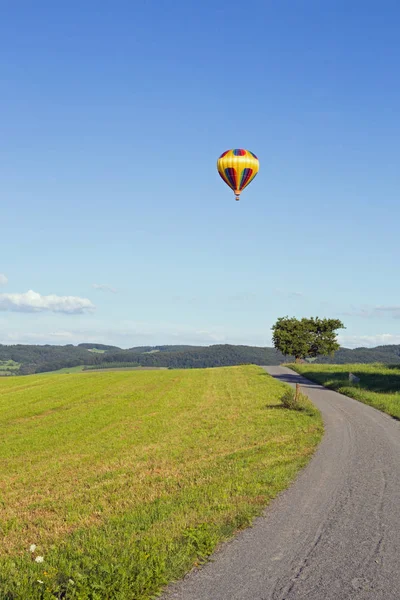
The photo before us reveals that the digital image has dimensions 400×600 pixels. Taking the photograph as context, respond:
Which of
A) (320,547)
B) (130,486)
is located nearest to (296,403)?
(130,486)

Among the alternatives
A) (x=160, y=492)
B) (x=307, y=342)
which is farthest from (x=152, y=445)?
(x=307, y=342)

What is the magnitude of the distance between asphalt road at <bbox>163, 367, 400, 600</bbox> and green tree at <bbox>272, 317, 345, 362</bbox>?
3283 inches

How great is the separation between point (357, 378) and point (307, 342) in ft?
149

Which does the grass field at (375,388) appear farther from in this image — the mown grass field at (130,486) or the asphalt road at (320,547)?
the asphalt road at (320,547)

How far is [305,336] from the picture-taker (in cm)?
10250

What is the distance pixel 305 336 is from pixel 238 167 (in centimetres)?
5539

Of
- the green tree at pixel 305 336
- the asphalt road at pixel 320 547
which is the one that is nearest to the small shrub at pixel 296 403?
the asphalt road at pixel 320 547

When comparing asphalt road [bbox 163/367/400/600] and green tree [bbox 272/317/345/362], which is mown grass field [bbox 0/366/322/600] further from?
green tree [bbox 272/317/345/362]

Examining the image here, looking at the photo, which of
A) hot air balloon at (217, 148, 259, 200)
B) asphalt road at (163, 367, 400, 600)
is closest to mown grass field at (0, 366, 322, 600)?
asphalt road at (163, 367, 400, 600)

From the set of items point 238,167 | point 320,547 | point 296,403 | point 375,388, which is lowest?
point 320,547

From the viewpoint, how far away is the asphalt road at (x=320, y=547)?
912 cm

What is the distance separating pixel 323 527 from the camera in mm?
12344

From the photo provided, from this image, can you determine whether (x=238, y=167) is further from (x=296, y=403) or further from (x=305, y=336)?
(x=305, y=336)

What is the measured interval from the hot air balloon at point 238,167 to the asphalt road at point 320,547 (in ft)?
128
